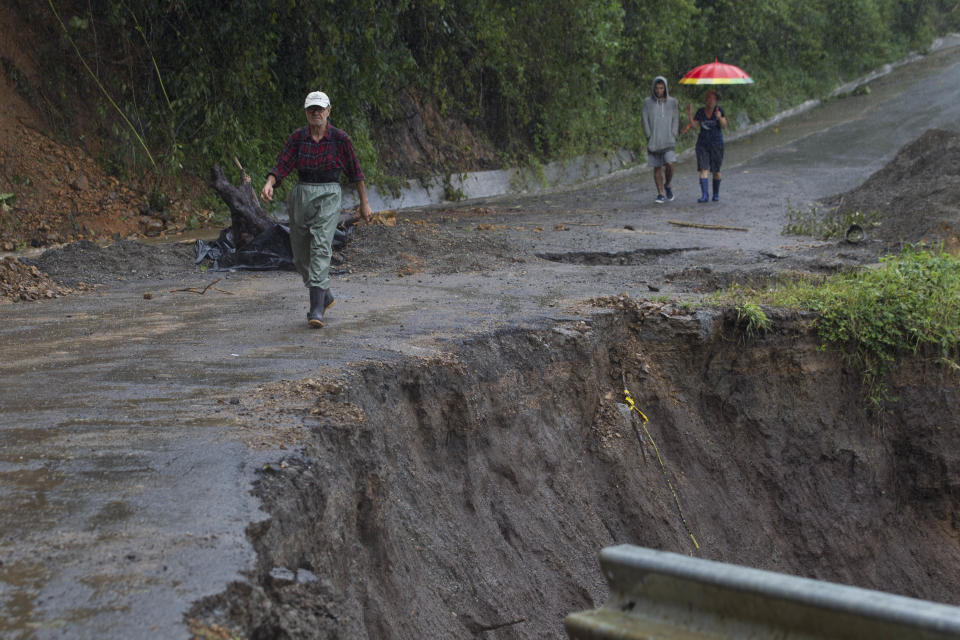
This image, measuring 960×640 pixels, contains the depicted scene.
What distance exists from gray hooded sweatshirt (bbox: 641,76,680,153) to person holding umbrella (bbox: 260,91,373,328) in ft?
→ 28.4

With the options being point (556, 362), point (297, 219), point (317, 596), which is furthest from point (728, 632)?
point (297, 219)

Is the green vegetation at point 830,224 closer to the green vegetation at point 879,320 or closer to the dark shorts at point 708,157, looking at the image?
the dark shorts at point 708,157

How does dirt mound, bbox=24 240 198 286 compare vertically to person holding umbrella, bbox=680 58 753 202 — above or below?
below

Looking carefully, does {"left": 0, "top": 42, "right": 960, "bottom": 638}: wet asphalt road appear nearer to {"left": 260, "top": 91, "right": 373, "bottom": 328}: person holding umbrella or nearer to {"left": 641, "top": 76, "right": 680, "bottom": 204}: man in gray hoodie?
{"left": 260, "top": 91, "right": 373, "bottom": 328}: person holding umbrella

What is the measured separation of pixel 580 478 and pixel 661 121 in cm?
927

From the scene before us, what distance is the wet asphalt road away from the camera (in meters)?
2.89

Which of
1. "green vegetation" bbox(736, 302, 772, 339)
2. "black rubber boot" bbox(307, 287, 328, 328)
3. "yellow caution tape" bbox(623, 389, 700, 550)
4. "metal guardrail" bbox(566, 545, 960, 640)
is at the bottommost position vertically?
"yellow caution tape" bbox(623, 389, 700, 550)

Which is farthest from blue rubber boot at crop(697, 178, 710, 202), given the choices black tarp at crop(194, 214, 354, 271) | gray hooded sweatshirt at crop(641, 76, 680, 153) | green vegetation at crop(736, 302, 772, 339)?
green vegetation at crop(736, 302, 772, 339)

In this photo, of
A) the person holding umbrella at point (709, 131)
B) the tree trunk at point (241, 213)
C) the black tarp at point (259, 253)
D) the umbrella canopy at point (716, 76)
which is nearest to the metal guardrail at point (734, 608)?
the black tarp at point (259, 253)

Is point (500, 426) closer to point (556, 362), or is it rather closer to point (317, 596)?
point (556, 362)

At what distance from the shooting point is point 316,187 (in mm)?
6348

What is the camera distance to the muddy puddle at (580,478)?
3975 millimetres

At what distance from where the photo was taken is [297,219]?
21.1ft

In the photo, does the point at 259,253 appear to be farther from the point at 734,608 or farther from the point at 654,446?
the point at 734,608
